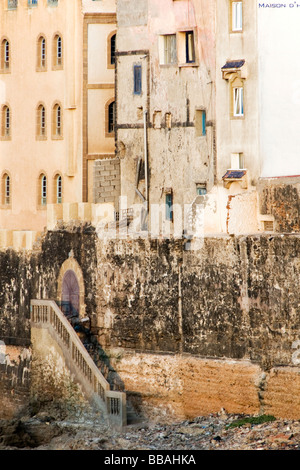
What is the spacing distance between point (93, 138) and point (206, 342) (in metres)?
13.4

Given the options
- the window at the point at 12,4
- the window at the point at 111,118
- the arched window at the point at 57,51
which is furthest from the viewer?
the window at the point at 12,4

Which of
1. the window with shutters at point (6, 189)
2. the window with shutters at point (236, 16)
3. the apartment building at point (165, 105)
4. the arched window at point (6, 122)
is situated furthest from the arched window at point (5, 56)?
the window with shutters at point (236, 16)

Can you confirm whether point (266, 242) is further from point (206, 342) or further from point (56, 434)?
point (56, 434)

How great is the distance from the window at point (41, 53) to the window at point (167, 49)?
659cm

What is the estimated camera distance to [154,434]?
39688 millimetres

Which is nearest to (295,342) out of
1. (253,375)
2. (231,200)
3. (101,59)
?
(253,375)

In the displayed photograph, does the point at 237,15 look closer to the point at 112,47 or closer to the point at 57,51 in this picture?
the point at 112,47

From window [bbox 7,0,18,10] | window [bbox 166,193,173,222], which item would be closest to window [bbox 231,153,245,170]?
window [bbox 166,193,173,222]

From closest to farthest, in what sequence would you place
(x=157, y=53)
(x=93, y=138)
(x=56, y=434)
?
(x=56, y=434)
(x=157, y=53)
(x=93, y=138)

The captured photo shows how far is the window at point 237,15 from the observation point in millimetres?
45466

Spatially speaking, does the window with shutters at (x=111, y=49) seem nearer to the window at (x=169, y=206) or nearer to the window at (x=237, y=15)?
the window at (x=169, y=206)

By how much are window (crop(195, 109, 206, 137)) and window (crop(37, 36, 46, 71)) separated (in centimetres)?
853

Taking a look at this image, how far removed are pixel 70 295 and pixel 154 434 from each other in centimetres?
694

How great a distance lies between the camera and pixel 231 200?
4378cm
